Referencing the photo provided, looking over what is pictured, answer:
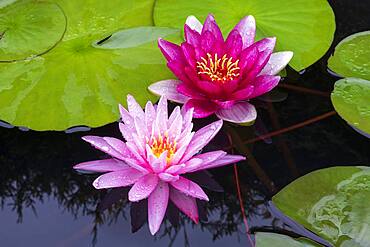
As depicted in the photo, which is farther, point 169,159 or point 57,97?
point 57,97

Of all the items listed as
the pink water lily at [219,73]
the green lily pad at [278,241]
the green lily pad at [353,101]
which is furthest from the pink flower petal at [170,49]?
the green lily pad at [278,241]

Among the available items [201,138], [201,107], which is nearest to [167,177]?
[201,138]

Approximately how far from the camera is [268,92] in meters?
1.82

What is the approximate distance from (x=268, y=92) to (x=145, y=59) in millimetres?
397

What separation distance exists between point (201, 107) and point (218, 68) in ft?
0.42

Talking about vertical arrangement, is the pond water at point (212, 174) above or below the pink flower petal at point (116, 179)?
below

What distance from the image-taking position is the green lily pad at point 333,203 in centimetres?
136

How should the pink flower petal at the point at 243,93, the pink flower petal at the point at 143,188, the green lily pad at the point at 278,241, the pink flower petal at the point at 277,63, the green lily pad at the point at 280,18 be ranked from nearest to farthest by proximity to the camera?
1. the green lily pad at the point at 278,241
2. the pink flower petal at the point at 143,188
3. the pink flower petal at the point at 243,93
4. the pink flower petal at the point at 277,63
5. the green lily pad at the point at 280,18

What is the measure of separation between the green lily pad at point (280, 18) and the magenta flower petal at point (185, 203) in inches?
23.8

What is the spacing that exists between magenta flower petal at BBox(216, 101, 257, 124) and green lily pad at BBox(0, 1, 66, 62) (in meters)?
0.60

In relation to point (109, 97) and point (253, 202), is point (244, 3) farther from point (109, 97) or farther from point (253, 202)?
point (253, 202)

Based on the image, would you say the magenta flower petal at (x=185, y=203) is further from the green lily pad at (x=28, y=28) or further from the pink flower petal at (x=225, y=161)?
the green lily pad at (x=28, y=28)

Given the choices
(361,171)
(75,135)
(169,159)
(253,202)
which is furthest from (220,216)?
(75,135)

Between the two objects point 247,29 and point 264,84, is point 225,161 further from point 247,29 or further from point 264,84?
point 247,29
